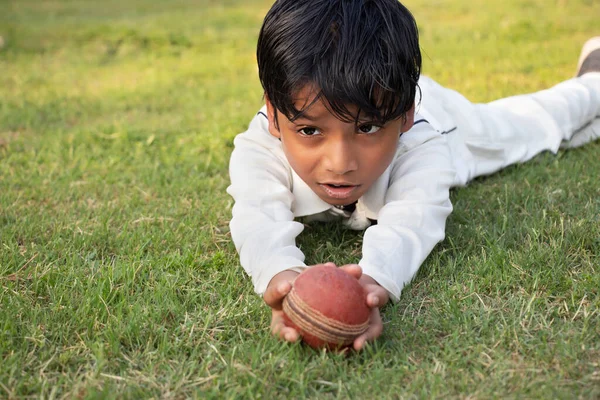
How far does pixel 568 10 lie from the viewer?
30.6ft

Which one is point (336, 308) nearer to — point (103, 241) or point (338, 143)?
point (338, 143)

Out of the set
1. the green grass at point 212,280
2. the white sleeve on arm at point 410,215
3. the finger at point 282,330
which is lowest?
the green grass at point 212,280

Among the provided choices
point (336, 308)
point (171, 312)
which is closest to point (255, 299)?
point (171, 312)

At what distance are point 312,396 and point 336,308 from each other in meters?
0.26

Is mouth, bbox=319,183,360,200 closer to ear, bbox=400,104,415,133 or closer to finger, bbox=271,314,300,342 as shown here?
ear, bbox=400,104,415,133

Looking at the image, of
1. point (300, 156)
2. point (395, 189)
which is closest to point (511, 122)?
point (395, 189)

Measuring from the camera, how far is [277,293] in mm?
2219

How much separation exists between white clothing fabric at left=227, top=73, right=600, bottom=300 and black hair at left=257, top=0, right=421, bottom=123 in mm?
169

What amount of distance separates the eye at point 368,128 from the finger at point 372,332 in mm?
661

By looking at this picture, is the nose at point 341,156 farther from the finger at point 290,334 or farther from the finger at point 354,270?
the finger at point 290,334

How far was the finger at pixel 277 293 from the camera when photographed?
2.20m

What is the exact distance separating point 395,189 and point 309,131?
558 millimetres

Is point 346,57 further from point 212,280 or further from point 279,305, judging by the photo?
point 212,280

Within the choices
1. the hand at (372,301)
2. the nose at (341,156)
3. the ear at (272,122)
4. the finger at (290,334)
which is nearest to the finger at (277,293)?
the finger at (290,334)
